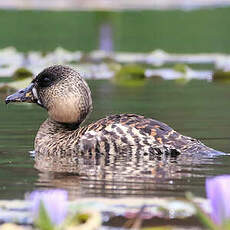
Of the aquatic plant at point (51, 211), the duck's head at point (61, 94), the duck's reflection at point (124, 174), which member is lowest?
the duck's reflection at point (124, 174)

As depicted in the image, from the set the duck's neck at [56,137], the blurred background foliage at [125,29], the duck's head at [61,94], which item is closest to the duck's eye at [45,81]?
the duck's head at [61,94]

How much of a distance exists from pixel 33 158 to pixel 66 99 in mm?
860

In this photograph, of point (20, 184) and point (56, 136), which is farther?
point (56, 136)

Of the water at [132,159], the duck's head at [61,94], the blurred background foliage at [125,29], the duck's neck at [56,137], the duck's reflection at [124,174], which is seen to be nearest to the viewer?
the duck's reflection at [124,174]

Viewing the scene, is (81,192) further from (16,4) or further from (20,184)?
(16,4)

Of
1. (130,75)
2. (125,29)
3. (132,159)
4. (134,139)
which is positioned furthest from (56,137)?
(125,29)

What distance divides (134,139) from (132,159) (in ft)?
0.67

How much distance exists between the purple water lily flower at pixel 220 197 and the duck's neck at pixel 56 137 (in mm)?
4541

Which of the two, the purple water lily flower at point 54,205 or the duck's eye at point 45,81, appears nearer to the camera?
the purple water lily flower at point 54,205

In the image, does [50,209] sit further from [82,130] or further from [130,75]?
[130,75]

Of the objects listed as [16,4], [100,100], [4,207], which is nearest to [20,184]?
[4,207]

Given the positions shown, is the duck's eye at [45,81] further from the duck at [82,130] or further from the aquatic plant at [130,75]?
the aquatic plant at [130,75]

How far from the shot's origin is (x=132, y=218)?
16.1 feet

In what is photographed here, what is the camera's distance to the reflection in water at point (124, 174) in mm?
6410
